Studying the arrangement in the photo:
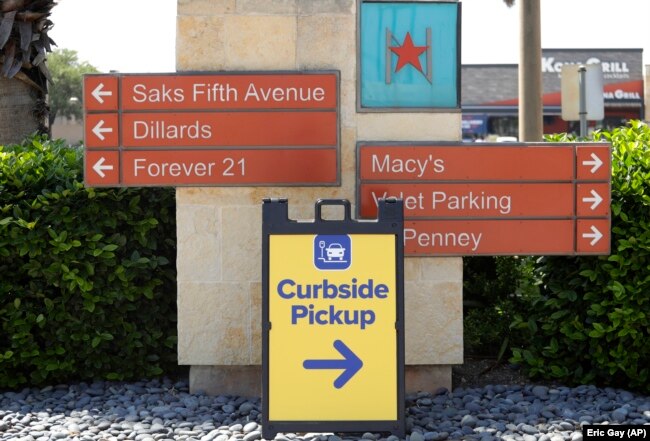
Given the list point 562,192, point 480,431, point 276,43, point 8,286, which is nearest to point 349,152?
point 276,43

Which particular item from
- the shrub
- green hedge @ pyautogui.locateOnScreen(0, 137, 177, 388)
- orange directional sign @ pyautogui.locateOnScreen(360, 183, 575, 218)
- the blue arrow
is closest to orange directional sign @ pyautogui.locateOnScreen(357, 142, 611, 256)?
orange directional sign @ pyautogui.locateOnScreen(360, 183, 575, 218)

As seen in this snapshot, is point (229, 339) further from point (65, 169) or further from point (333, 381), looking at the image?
point (65, 169)

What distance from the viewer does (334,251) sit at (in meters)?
5.17

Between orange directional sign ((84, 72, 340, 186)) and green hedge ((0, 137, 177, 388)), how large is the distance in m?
0.50

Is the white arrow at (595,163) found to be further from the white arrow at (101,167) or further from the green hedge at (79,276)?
the white arrow at (101,167)

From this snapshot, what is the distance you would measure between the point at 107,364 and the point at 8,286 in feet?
2.72

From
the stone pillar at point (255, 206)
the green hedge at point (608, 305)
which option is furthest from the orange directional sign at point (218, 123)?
the green hedge at point (608, 305)

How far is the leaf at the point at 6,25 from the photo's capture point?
8.27 m

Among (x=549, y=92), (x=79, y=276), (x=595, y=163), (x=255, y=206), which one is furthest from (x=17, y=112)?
(x=549, y=92)

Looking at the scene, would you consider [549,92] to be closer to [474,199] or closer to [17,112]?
[17,112]

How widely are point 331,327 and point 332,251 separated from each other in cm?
41

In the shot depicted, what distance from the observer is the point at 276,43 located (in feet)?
19.7

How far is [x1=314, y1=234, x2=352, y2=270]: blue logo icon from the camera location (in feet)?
17.0

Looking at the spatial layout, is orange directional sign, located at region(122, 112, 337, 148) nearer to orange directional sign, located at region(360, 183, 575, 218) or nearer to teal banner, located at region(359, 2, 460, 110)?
teal banner, located at region(359, 2, 460, 110)
